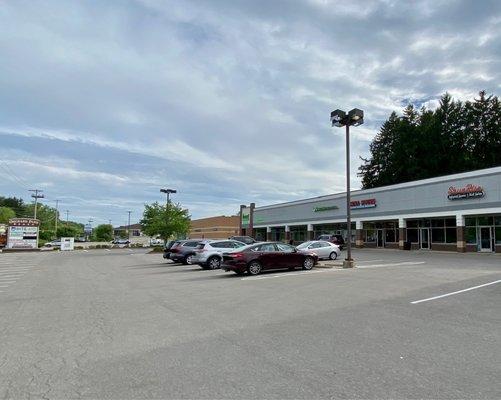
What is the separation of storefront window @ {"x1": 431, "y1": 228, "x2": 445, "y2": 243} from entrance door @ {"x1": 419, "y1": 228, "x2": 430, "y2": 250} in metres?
0.59

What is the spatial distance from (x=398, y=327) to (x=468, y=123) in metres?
66.1

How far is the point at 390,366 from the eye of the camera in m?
5.84

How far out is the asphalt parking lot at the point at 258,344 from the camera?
5.17 m

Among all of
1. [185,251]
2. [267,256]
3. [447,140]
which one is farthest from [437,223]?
[447,140]

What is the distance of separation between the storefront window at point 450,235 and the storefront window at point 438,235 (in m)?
0.46

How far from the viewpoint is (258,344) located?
7129 mm

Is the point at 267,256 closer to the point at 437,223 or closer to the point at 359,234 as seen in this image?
the point at 437,223

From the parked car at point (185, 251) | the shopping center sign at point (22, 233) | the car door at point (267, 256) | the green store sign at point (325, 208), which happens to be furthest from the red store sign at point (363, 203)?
the shopping center sign at point (22, 233)

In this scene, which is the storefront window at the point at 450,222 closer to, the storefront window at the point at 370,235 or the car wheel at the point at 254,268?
the storefront window at the point at 370,235

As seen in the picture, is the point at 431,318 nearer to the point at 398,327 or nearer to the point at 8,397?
the point at 398,327

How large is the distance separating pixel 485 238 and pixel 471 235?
47.3 inches

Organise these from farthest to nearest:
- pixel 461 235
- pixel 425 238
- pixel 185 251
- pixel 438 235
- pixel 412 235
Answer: pixel 412 235
pixel 425 238
pixel 438 235
pixel 461 235
pixel 185 251

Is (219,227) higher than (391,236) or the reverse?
higher

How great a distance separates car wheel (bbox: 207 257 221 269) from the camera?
2438cm
